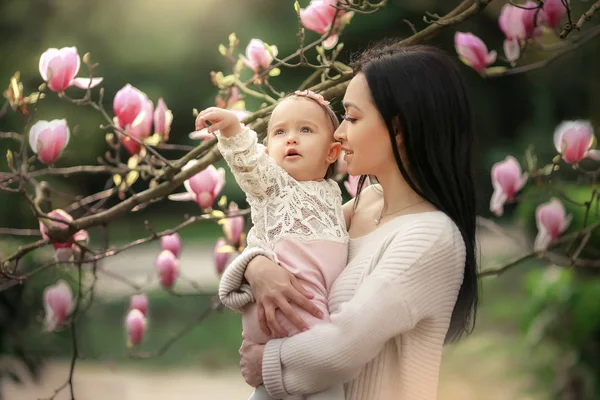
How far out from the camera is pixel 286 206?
1.27 m

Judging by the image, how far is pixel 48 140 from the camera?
1723 mm

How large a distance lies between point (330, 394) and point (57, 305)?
992 mm

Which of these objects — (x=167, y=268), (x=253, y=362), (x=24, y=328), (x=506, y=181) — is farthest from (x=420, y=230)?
(x=24, y=328)

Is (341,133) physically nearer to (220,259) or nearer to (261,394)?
(261,394)

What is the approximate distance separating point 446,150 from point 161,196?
0.59 m

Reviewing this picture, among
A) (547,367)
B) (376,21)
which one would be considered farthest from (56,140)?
(376,21)

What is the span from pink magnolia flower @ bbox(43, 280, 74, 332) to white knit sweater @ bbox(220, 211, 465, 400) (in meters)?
0.85

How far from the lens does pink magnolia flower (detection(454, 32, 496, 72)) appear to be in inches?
71.3

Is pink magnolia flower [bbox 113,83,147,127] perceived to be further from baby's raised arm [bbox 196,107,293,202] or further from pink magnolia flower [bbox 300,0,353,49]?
baby's raised arm [bbox 196,107,293,202]

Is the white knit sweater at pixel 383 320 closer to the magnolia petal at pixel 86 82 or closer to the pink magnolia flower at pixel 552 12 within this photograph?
the magnolia petal at pixel 86 82

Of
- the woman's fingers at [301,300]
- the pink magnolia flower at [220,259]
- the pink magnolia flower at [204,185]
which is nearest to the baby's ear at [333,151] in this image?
the woman's fingers at [301,300]

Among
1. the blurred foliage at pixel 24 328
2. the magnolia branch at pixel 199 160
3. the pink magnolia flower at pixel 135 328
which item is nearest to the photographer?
the magnolia branch at pixel 199 160

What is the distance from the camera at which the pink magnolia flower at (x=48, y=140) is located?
1.72 meters

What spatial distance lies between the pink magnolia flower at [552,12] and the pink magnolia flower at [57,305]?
115cm
